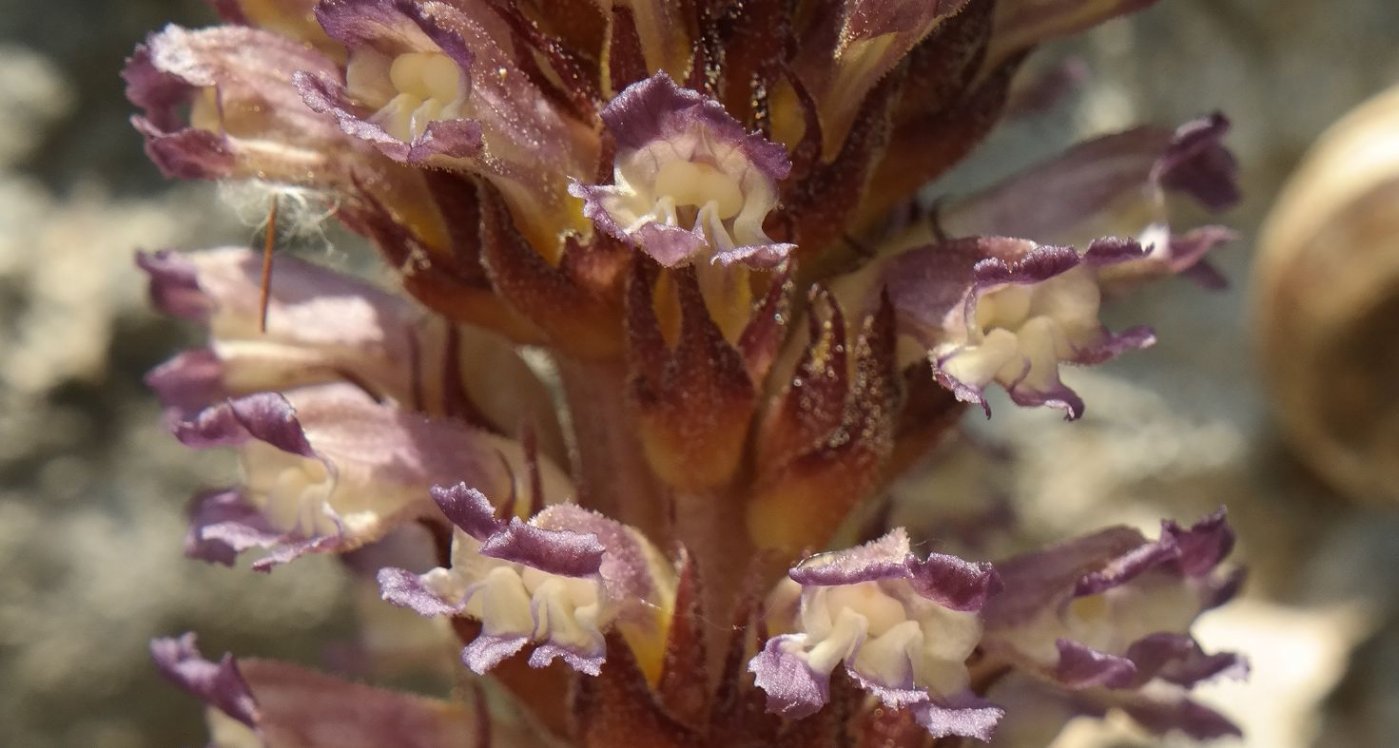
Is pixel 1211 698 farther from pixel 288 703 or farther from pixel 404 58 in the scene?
pixel 404 58

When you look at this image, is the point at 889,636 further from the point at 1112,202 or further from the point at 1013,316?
the point at 1112,202

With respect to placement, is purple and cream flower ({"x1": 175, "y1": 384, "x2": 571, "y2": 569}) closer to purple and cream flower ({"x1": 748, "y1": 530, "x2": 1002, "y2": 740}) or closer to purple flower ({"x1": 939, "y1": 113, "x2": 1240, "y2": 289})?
purple and cream flower ({"x1": 748, "y1": 530, "x2": 1002, "y2": 740})

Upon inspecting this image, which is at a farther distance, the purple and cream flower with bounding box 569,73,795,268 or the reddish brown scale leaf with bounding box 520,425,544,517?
the reddish brown scale leaf with bounding box 520,425,544,517

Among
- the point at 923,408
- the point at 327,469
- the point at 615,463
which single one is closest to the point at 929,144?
the point at 923,408

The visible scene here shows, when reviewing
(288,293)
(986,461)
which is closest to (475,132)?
(288,293)

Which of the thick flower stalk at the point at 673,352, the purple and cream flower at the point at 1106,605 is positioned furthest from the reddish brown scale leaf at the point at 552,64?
the purple and cream flower at the point at 1106,605

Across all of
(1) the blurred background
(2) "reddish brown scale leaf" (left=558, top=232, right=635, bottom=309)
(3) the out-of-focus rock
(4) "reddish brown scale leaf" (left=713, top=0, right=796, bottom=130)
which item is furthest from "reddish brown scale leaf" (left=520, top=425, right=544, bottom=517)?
(3) the out-of-focus rock
